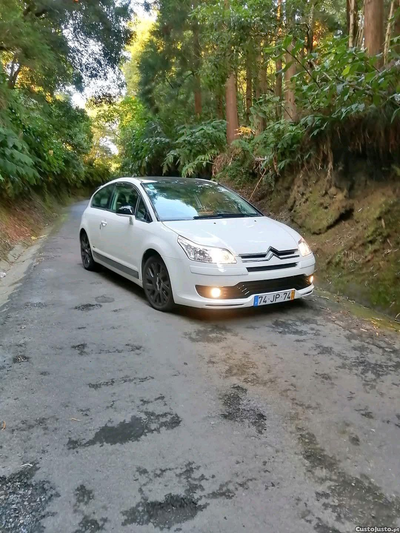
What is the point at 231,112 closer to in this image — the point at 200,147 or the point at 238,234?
the point at 200,147

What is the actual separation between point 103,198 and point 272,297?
3671 millimetres

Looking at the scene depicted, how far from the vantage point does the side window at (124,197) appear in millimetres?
5805

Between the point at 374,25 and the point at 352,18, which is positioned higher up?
the point at 352,18

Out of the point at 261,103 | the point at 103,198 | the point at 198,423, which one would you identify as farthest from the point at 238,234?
the point at 261,103

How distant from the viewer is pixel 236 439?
2.57 meters

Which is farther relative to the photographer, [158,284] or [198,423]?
[158,284]

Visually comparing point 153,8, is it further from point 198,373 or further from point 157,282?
point 198,373

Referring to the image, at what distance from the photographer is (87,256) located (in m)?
7.32

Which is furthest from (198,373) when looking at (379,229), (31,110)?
(31,110)

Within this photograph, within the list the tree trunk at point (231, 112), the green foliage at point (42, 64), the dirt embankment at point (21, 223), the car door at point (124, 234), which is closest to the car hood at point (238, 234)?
the car door at point (124, 234)

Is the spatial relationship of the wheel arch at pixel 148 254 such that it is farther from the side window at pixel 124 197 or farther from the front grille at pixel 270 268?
the front grille at pixel 270 268

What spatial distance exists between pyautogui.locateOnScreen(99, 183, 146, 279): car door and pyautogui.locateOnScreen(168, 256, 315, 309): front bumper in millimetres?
965

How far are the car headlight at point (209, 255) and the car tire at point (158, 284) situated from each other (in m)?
0.45

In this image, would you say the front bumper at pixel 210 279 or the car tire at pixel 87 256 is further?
the car tire at pixel 87 256
